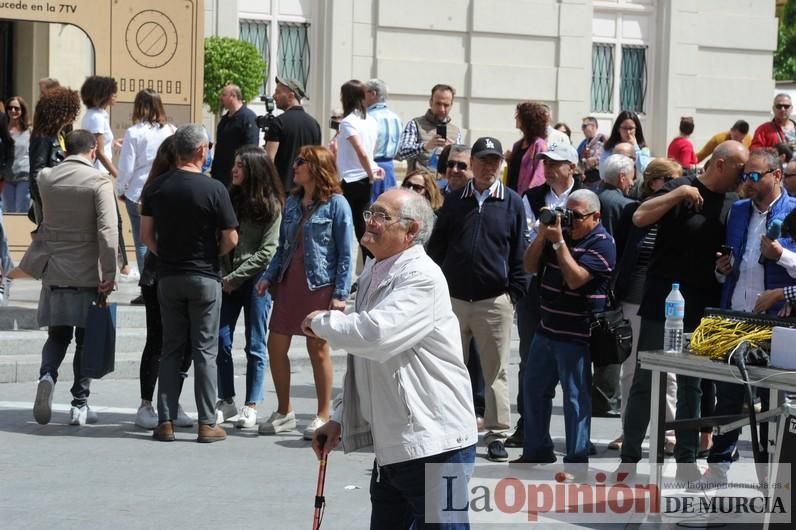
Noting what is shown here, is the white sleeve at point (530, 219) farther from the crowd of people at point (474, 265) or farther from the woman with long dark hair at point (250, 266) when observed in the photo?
the woman with long dark hair at point (250, 266)

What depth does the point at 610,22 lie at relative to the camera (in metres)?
22.1

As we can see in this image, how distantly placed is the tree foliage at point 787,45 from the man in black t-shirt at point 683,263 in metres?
44.1

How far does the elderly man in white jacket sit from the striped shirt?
274cm

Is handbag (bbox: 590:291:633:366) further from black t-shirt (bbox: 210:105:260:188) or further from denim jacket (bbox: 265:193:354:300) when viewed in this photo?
black t-shirt (bbox: 210:105:260:188)

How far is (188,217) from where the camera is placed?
29.2ft

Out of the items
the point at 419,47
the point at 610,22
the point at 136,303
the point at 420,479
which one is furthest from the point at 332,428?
the point at 610,22

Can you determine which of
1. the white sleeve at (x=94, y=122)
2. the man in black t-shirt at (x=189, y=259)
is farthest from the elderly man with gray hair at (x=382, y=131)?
the man in black t-shirt at (x=189, y=259)

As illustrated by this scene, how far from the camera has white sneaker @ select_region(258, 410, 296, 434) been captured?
31.0 ft

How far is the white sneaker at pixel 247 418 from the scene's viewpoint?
9.63 m

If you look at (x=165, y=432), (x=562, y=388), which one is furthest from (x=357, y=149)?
(x=562, y=388)

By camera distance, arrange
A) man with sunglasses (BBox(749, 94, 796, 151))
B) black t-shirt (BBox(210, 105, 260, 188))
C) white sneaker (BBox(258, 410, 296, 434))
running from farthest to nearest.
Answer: man with sunglasses (BBox(749, 94, 796, 151)) < black t-shirt (BBox(210, 105, 260, 188)) < white sneaker (BBox(258, 410, 296, 434))

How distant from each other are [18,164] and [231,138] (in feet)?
7.68

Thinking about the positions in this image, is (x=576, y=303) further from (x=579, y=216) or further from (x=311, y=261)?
(x=311, y=261)

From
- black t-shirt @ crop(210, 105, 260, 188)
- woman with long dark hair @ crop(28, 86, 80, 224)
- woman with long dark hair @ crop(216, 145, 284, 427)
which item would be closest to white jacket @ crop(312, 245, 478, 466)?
woman with long dark hair @ crop(216, 145, 284, 427)
